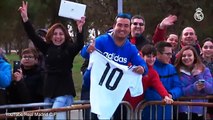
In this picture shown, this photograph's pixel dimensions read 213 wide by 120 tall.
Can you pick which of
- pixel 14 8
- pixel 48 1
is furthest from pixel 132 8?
pixel 14 8

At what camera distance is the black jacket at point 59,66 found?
642 cm

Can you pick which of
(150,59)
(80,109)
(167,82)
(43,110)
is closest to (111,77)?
(80,109)

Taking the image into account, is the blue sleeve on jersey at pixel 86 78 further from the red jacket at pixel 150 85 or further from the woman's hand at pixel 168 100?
the woman's hand at pixel 168 100

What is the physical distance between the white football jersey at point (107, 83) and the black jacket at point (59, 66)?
14.6 inches

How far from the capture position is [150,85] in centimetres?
670

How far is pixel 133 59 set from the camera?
20.9ft

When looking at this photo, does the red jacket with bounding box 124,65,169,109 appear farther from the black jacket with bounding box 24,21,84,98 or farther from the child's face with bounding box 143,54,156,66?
the black jacket with bounding box 24,21,84,98

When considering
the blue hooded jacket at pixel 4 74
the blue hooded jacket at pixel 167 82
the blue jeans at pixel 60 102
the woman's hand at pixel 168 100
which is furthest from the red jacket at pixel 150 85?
the blue hooded jacket at pixel 4 74

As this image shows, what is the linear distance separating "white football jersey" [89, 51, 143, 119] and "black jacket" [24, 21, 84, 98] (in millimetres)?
371

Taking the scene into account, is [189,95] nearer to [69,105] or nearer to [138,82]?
[138,82]

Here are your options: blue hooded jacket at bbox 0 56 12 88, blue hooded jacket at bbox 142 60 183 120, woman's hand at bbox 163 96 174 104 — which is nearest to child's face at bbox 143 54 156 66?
blue hooded jacket at bbox 142 60 183 120

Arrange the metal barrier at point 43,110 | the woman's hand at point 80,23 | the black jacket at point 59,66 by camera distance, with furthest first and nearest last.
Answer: the black jacket at point 59,66, the woman's hand at point 80,23, the metal barrier at point 43,110

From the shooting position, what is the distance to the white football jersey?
20.4 feet

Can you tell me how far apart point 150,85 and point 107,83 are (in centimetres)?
75
